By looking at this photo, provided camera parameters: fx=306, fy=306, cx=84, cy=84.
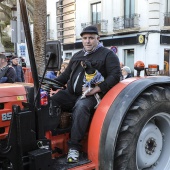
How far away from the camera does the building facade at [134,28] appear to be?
20.2 meters

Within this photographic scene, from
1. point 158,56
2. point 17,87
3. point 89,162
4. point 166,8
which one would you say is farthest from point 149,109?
point 166,8

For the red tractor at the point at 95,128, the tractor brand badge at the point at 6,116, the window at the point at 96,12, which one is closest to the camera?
the red tractor at the point at 95,128

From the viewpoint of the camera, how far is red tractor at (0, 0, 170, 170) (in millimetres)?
2643

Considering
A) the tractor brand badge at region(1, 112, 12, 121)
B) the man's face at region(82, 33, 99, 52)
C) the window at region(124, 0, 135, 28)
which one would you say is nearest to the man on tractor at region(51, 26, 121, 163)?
the man's face at region(82, 33, 99, 52)

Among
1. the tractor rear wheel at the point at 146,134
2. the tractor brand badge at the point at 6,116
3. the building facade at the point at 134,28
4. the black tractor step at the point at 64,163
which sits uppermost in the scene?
the building facade at the point at 134,28

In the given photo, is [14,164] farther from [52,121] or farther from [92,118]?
[92,118]

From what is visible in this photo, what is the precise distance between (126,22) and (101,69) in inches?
745

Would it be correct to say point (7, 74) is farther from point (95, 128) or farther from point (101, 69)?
point (95, 128)

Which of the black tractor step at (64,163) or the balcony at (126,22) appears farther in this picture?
the balcony at (126,22)

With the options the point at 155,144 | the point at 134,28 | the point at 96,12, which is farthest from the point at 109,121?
the point at 96,12

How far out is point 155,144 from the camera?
11.2 feet

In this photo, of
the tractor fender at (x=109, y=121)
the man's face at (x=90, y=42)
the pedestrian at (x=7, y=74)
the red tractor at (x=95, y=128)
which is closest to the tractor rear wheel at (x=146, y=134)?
the red tractor at (x=95, y=128)

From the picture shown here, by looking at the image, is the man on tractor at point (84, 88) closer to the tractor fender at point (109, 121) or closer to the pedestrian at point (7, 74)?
the tractor fender at point (109, 121)

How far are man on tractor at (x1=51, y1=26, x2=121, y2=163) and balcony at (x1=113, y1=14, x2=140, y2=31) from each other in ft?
59.2
